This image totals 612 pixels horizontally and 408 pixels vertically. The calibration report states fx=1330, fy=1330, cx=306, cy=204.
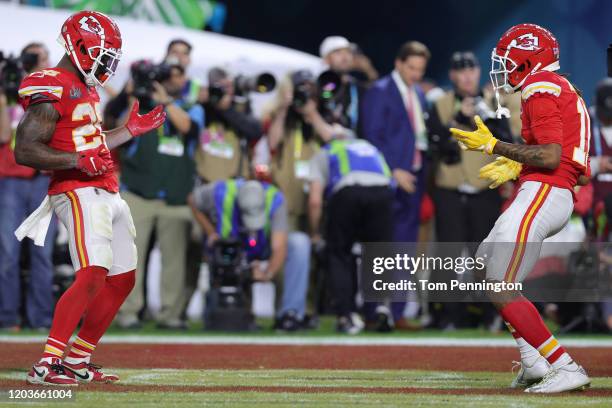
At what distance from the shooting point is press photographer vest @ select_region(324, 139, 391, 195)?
1124 cm

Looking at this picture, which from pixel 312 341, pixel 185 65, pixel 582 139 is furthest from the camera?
pixel 185 65

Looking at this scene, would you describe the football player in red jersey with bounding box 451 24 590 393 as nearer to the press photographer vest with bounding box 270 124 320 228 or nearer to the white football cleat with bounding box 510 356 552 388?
the white football cleat with bounding box 510 356 552 388

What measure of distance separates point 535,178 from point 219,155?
549 centimetres

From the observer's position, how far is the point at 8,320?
11188 millimetres

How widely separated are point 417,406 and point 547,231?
4.41ft

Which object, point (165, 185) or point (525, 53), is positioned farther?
point (165, 185)

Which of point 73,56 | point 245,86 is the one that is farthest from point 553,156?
point 245,86

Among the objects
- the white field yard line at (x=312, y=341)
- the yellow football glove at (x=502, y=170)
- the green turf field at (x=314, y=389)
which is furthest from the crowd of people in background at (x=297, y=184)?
the yellow football glove at (x=502, y=170)

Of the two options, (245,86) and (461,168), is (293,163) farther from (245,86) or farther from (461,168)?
(461,168)

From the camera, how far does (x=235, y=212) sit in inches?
449

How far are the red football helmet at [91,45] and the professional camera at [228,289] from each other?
4448 millimetres

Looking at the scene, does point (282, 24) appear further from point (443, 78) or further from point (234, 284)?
point (234, 284)

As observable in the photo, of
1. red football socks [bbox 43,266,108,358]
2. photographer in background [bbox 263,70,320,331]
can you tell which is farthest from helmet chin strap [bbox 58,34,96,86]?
photographer in background [bbox 263,70,320,331]

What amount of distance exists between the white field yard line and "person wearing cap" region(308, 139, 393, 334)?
56 centimetres
